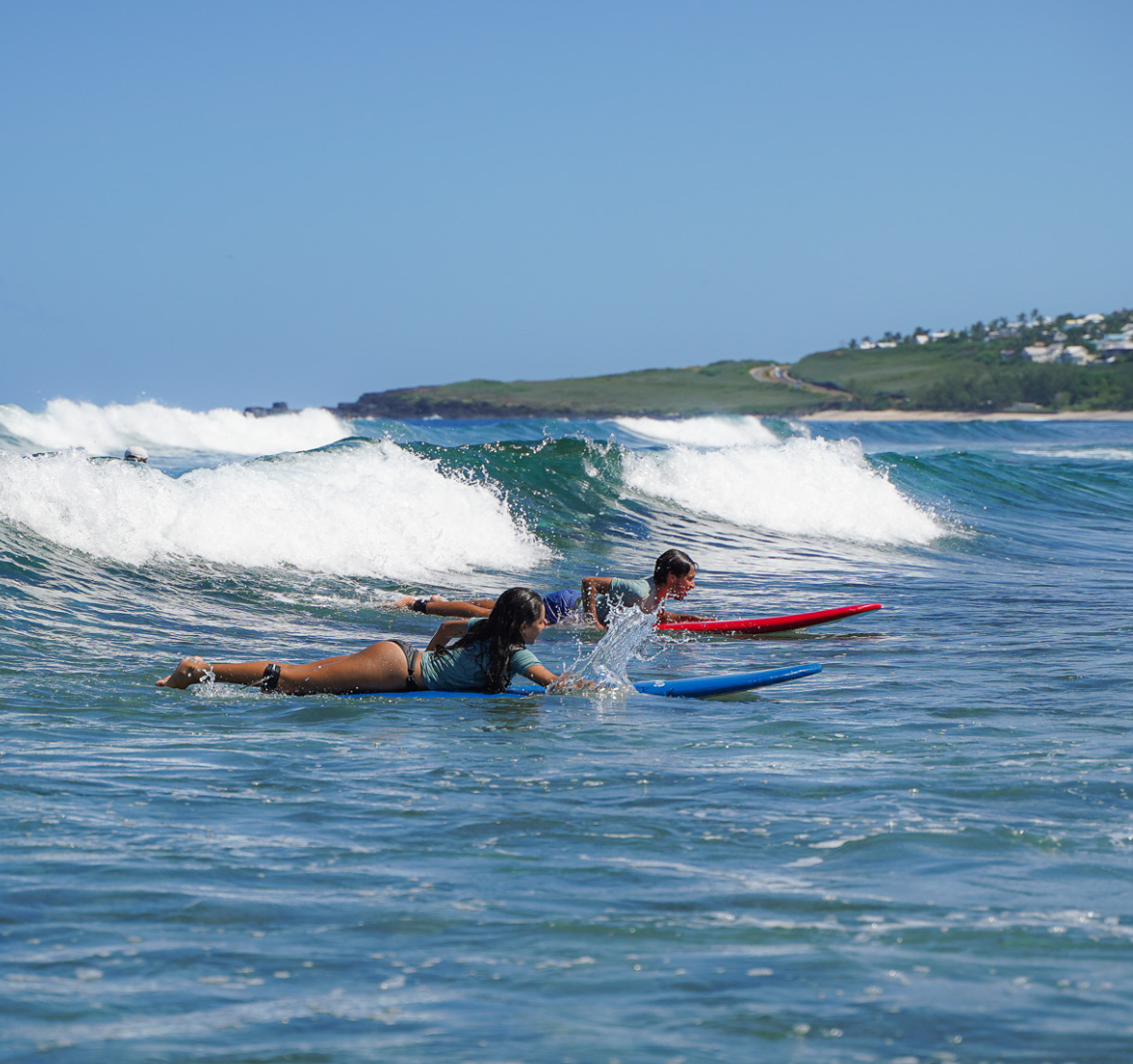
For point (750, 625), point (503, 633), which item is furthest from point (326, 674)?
point (750, 625)

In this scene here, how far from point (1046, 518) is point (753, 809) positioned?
19947mm

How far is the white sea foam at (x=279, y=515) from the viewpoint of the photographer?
44.9 feet

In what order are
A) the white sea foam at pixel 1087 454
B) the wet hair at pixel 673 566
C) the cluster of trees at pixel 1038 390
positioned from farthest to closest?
the cluster of trees at pixel 1038 390 → the white sea foam at pixel 1087 454 → the wet hair at pixel 673 566

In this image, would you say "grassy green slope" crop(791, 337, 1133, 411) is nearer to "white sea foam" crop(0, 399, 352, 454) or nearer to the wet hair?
"white sea foam" crop(0, 399, 352, 454)

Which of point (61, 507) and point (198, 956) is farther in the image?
point (61, 507)

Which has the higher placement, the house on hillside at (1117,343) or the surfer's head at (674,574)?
the house on hillside at (1117,343)

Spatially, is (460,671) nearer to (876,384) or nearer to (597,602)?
(597,602)

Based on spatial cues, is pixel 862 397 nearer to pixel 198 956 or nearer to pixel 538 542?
pixel 538 542

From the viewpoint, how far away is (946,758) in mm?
6328

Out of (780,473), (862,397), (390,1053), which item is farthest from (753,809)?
(862,397)

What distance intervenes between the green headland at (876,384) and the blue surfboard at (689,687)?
107 metres

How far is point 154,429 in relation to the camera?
54.3 meters

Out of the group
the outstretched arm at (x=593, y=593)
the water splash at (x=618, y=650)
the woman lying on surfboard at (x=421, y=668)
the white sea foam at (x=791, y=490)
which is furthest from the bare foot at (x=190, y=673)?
the white sea foam at (x=791, y=490)

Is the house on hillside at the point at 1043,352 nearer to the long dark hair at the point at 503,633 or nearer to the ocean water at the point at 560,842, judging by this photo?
the ocean water at the point at 560,842
